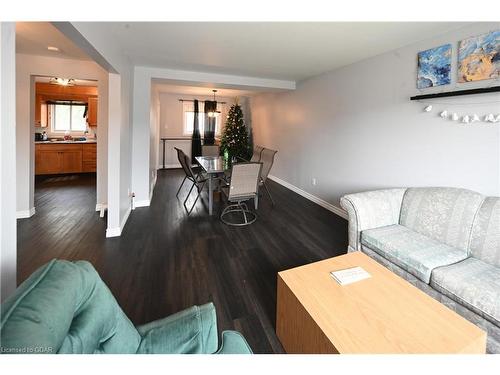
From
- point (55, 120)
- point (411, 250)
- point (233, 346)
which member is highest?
point (55, 120)

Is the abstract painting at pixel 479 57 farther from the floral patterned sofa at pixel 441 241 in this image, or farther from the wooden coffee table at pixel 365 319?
the wooden coffee table at pixel 365 319

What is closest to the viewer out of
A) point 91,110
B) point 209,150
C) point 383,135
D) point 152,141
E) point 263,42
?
point 263,42

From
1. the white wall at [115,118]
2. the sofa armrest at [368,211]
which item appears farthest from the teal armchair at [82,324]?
the white wall at [115,118]

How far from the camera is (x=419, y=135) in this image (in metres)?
2.68

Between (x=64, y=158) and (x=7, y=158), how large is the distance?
6.20m

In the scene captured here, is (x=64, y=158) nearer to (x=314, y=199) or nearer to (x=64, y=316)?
(x=314, y=199)

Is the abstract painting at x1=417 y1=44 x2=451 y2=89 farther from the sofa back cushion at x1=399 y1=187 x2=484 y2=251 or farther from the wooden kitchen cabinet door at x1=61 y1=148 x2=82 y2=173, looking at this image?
the wooden kitchen cabinet door at x1=61 y1=148 x2=82 y2=173

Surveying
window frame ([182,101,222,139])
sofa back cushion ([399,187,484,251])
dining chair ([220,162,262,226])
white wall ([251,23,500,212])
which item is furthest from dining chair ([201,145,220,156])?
sofa back cushion ([399,187,484,251])

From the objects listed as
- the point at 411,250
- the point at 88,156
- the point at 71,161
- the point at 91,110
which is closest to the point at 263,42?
the point at 411,250

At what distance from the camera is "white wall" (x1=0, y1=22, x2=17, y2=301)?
987 mm

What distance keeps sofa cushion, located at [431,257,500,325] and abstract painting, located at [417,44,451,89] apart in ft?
5.63

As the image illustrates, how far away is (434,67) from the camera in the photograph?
252 cm
